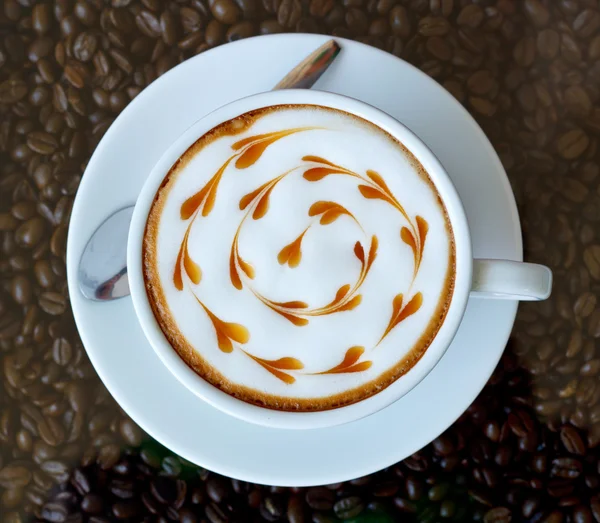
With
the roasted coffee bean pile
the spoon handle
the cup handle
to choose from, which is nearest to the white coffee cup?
the cup handle

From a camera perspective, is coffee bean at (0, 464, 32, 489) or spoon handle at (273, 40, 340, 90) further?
coffee bean at (0, 464, 32, 489)

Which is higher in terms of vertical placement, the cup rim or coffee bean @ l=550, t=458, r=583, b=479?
the cup rim

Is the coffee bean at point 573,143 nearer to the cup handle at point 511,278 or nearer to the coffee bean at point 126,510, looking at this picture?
the cup handle at point 511,278

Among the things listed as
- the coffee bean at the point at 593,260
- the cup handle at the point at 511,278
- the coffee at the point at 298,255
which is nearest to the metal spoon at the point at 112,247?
the coffee at the point at 298,255

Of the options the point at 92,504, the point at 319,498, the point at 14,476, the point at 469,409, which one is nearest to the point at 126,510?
the point at 92,504

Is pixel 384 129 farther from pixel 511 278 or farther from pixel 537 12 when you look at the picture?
pixel 537 12

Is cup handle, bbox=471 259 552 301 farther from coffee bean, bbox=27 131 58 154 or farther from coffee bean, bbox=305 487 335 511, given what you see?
coffee bean, bbox=27 131 58 154

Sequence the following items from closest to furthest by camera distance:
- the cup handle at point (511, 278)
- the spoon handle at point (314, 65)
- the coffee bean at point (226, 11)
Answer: the cup handle at point (511, 278), the spoon handle at point (314, 65), the coffee bean at point (226, 11)
